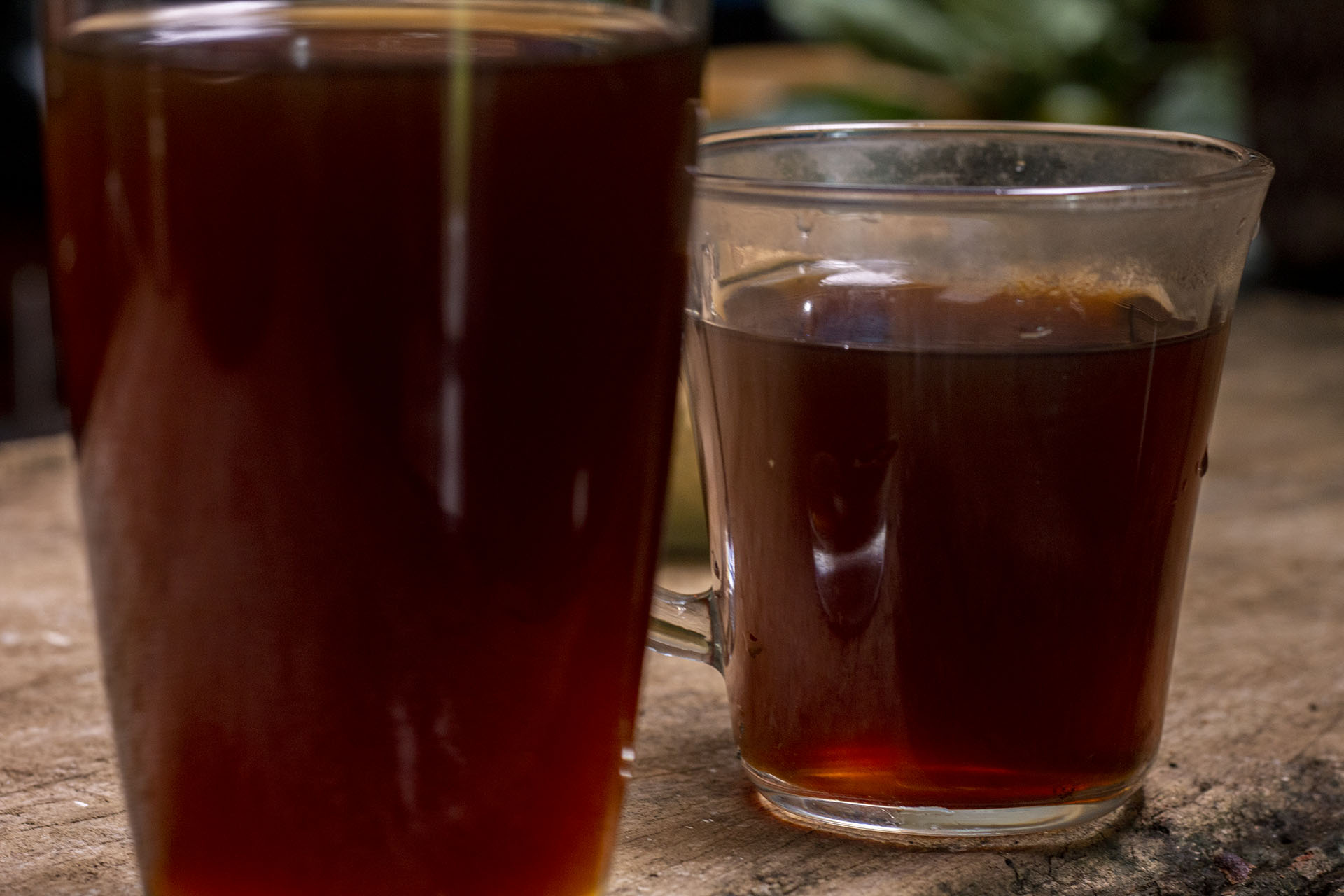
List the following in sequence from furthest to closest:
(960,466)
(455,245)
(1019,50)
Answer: (1019,50) < (960,466) < (455,245)

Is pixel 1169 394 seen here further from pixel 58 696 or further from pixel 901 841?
pixel 58 696

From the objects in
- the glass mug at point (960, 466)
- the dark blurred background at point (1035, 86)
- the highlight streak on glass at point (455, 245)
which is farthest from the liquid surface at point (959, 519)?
the dark blurred background at point (1035, 86)

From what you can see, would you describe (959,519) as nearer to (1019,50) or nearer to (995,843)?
(995,843)

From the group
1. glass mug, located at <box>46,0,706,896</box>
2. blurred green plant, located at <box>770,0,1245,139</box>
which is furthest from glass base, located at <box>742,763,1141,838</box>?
blurred green plant, located at <box>770,0,1245,139</box>

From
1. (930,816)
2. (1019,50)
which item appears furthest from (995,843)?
(1019,50)

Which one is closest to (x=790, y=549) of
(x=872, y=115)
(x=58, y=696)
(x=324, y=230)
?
(x=324, y=230)

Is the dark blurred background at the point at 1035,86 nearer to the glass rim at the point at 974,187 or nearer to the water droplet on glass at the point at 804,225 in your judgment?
the glass rim at the point at 974,187

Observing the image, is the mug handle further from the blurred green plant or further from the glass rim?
the blurred green plant

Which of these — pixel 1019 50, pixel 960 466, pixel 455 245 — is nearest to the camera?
pixel 455 245
